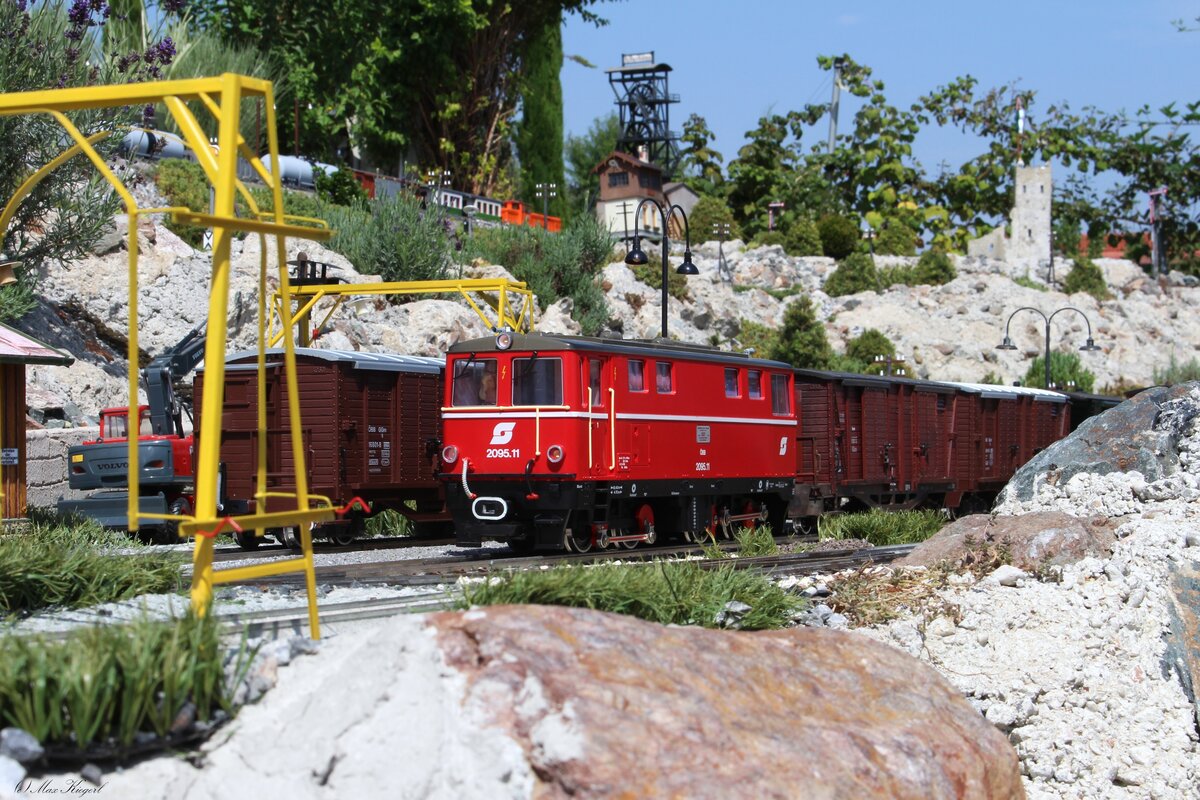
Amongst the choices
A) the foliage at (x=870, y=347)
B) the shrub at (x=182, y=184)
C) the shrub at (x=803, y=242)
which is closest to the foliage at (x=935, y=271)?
the shrub at (x=803, y=242)

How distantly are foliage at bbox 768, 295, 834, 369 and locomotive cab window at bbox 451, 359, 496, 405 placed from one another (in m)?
29.8

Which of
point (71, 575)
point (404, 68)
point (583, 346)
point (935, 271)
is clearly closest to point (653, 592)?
point (71, 575)

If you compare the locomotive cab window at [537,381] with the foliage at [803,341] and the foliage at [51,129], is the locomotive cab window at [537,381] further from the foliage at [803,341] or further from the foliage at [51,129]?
the foliage at [803,341]

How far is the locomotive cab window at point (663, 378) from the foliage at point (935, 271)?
51382 mm

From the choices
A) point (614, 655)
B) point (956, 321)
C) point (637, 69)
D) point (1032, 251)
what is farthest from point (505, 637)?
point (637, 69)

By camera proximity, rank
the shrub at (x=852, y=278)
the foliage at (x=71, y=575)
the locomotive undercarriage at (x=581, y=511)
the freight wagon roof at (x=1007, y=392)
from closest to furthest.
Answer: the foliage at (x=71, y=575) → the locomotive undercarriage at (x=581, y=511) → the freight wagon roof at (x=1007, y=392) → the shrub at (x=852, y=278)

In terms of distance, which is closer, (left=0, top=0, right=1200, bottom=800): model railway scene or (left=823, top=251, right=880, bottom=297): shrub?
(left=0, top=0, right=1200, bottom=800): model railway scene

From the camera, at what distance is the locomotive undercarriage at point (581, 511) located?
17172 mm

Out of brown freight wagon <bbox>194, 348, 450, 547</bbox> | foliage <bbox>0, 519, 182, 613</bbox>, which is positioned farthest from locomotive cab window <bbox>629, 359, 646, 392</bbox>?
foliage <bbox>0, 519, 182, 613</bbox>

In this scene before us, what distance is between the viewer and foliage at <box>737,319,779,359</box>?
48.8 metres

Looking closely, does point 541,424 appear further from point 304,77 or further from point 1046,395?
point 304,77

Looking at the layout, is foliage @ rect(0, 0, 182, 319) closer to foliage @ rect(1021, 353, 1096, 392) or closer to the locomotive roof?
the locomotive roof

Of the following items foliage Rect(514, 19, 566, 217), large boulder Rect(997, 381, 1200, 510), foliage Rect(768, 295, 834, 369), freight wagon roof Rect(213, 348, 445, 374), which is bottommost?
large boulder Rect(997, 381, 1200, 510)

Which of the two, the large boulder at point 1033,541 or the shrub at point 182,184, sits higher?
the shrub at point 182,184
